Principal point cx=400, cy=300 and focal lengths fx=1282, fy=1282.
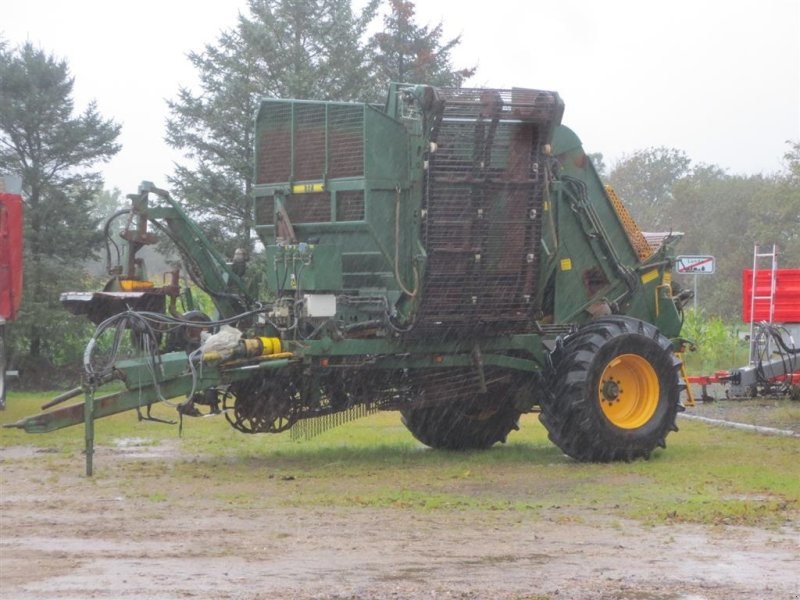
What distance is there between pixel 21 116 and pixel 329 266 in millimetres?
15623

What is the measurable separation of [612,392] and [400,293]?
256 centimetres

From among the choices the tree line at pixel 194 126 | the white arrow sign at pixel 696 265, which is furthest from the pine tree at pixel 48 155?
the white arrow sign at pixel 696 265

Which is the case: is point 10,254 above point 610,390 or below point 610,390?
above

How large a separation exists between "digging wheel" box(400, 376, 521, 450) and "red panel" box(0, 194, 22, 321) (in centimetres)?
507

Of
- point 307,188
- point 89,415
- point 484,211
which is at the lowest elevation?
point 89,415

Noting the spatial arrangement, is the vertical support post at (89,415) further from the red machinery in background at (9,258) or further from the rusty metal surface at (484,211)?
the red machinery in background at (9,258)

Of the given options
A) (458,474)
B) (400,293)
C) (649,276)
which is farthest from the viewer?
(649,276)

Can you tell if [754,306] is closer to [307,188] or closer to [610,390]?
[610,390]

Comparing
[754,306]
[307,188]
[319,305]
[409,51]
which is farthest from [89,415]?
[409,51]

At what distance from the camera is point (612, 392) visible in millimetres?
13367

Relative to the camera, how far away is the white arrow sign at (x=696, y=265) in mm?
23656

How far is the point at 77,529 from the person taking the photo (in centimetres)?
878

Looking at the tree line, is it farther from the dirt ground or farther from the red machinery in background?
the dirt ground

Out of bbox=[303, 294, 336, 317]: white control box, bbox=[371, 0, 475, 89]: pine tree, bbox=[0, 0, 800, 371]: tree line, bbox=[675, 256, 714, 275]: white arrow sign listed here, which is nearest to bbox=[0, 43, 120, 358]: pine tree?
bbox=[0, 0, 800, 371]: tree line
